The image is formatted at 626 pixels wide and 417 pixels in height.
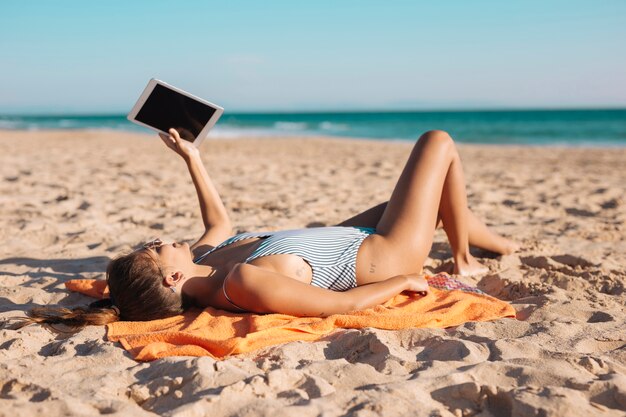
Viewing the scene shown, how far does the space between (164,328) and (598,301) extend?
234 cm

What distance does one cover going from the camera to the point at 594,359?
2.38 m

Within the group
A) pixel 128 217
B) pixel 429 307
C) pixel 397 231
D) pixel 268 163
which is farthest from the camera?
pixel 268 163

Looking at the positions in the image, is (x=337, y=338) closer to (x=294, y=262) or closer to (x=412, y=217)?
(x=294, y=262)

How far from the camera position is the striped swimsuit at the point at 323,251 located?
10.0 ft

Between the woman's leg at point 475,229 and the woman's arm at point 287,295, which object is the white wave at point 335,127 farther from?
the woman's arm at point 287,295

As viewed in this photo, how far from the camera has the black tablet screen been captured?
10.9ft

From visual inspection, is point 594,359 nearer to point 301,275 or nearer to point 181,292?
point 301,275

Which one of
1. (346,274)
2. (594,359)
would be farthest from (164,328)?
(594,359)

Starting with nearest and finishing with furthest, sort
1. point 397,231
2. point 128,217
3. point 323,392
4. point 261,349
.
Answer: point 323,392 → point 261,349 → point 397,231 → point 128,217

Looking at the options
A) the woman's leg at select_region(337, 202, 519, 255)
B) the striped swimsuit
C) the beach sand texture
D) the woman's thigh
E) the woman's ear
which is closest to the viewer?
the beach sand texture

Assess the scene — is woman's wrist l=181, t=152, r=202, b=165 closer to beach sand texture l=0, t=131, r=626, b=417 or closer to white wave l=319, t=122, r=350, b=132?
beach sand texture l=0, t=131, r=626, b=417

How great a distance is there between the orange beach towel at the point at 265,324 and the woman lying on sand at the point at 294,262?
0.22ft

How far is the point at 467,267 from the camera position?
3.90 meters

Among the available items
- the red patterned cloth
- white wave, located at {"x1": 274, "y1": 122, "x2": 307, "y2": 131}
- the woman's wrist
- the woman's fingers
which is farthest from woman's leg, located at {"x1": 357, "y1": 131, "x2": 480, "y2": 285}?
white wave, located at {"x1": 274, "y1": 122, "x2": 307, "y2": 131}
